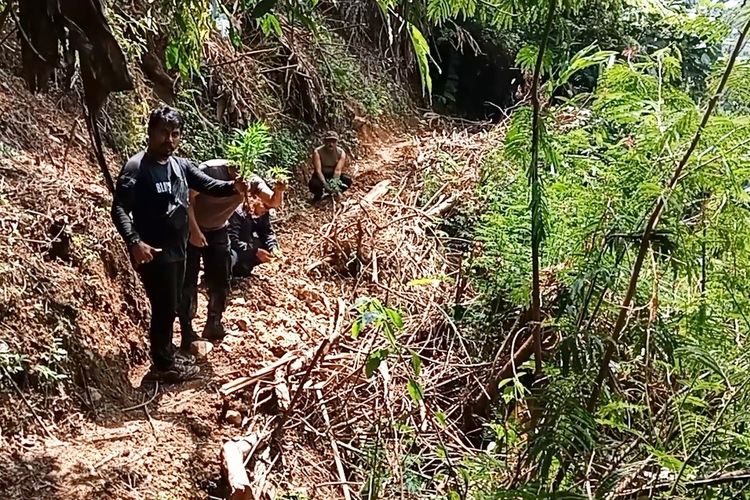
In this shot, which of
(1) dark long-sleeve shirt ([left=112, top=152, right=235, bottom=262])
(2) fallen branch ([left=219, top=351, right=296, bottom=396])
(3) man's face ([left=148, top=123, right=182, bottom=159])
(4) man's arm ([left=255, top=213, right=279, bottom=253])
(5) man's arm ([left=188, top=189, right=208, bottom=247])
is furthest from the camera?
(4) man's arm ([left=255, top=213, right=279, bottom=253])

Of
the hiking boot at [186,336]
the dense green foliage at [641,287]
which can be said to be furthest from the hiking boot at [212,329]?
the dense green foliage at [641,287]

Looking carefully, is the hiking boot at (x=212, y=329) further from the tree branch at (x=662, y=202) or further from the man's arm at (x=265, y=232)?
the tree branch at (x=662, y=202)

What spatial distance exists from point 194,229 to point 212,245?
→ 0.26 m

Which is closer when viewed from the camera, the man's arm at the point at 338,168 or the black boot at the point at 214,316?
the black boot at the point at 214,316

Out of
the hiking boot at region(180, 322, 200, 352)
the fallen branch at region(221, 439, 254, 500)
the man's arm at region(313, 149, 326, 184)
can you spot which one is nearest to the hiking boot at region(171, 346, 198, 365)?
the hiking boot at region(180, 322, 200, 352)

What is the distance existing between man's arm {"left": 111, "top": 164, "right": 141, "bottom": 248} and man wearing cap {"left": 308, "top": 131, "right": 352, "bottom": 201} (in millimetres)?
3360

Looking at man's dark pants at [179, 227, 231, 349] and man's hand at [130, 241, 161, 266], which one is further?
man's dark pants at [179, 227, 231, 349]

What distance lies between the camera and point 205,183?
12.0ft

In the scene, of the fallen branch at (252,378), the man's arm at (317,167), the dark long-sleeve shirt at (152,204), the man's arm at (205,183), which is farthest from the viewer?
the man's arm at (317,167)

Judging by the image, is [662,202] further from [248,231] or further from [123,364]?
[248,231]

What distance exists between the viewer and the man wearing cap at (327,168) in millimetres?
6613

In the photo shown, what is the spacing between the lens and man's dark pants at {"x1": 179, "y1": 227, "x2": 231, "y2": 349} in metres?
3.86

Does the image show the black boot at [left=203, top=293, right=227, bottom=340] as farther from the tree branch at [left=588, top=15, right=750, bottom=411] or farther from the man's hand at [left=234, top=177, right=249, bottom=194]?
the tree branch at [left=588, top=15, right=750, bottom=411]

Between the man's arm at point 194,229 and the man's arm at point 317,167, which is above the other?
the man's arm at point 194,229
